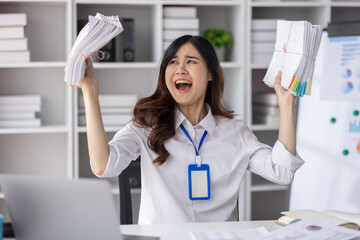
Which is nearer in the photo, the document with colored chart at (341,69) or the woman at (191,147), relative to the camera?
the woman at (191,147)

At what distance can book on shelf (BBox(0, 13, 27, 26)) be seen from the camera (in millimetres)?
2930

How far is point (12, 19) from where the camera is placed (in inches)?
116

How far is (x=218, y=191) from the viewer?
1936 millimetres

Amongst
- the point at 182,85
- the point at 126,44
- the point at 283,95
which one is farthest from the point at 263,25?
the point at 283,95

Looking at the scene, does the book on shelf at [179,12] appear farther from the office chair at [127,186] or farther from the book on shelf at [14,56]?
the office chair at [127,186]

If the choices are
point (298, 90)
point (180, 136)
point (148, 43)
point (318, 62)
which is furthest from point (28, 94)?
point (298, 90)

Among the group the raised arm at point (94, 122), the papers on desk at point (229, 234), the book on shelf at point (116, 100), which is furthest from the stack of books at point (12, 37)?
the papers on desk at point (229, 234)

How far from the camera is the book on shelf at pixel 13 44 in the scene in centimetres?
295

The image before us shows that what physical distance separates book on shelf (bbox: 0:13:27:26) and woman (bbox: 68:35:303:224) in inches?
50.9

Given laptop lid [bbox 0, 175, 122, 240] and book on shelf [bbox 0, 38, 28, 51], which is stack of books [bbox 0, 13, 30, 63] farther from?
laptop lid [bbox 0, 175, 122, 240]

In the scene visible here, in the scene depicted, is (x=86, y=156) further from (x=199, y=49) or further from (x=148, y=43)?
(x=199, y=49)

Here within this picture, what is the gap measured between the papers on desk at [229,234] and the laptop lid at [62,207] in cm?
39

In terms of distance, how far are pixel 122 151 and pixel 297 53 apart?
0.71 meters

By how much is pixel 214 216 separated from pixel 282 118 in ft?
1.51
